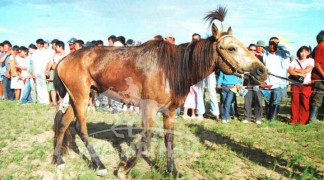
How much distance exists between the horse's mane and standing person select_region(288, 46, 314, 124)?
4.77 m

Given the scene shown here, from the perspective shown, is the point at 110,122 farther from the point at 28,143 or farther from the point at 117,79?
the point at 117,79

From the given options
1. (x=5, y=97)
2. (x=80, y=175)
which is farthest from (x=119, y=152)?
(x=5, y=97)

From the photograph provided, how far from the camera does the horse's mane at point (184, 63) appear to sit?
14.2 ft

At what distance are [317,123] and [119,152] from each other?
5.72 meters

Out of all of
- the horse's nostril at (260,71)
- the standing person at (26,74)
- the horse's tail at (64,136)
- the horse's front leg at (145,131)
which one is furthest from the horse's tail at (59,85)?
the standing person at (26,74)

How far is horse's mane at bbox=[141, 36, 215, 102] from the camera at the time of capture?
4320mm

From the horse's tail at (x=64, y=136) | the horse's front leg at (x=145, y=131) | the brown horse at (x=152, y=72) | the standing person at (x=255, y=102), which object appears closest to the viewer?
the brown horse at (x=152, y=72)

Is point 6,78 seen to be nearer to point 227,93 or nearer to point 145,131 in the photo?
point 227,93

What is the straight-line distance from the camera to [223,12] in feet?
14.7

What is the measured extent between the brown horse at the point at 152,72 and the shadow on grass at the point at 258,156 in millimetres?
1649

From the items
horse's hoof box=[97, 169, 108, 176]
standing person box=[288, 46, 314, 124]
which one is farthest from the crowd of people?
horse's hoof box=[97, 169, 108, 176]

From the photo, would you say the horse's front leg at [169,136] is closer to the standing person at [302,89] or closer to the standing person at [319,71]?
the standing person at [302,89]

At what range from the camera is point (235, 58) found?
4.20 metres

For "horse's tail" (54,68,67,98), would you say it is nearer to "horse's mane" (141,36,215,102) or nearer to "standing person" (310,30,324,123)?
"horse's mane" (141,36,215,102)
